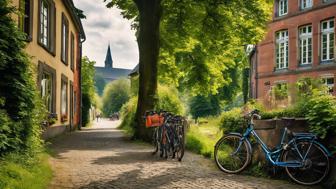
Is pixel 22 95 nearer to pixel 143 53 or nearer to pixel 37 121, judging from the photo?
pixel 37 121

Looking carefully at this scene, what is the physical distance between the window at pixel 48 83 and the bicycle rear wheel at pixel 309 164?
10.3m

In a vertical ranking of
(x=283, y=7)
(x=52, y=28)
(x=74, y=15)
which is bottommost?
(x=52, y=28)

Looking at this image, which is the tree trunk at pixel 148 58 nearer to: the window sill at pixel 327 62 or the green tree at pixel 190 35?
the green tree at pixel 190 35

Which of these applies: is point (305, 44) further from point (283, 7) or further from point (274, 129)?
point (274, 129)

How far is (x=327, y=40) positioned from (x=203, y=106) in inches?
1203

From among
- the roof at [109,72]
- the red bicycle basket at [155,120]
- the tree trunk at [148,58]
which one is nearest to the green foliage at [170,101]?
the tree trunk at [148,58]

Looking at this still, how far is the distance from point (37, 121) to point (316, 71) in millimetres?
26477

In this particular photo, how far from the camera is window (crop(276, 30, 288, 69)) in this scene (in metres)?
34.8

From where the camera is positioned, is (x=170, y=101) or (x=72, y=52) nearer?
(x=170, y=101)

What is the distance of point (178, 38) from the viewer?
759 inches

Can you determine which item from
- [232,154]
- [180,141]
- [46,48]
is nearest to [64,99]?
[46,48]

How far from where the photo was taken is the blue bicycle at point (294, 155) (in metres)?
6.70

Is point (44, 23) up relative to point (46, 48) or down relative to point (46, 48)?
up

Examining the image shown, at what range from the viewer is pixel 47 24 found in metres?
17.1
